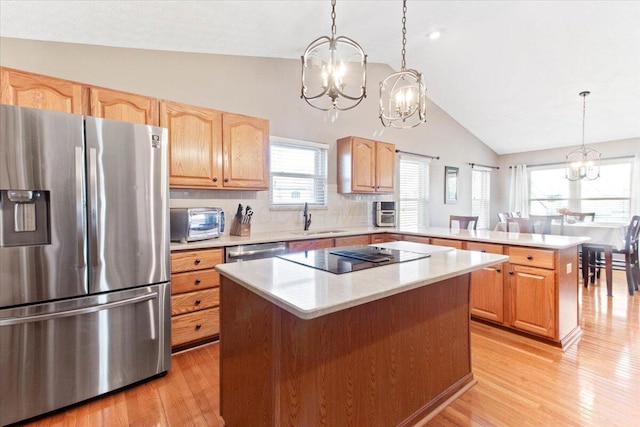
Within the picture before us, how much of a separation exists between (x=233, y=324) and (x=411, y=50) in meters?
4.35

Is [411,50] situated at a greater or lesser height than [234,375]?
greater

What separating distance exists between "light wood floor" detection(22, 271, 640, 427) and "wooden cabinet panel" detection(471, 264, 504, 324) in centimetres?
24

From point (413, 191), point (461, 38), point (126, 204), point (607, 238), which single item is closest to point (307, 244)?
point (126, 204)

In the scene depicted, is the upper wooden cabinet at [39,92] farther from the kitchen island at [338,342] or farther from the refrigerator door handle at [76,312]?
the kitchen island at [338,342]

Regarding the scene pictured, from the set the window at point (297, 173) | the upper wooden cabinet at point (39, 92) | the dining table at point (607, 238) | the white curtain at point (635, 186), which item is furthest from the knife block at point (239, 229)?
the white curtain at point (635, 186)

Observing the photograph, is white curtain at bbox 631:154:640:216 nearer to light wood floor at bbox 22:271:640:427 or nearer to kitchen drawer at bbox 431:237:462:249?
light wood floor at bbox 22:271:640:427

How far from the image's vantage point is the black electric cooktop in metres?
1.61

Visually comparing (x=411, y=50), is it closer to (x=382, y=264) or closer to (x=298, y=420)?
(x=382, y=264)

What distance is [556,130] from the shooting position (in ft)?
18.6

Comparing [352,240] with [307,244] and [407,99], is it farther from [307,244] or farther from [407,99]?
[407,99]

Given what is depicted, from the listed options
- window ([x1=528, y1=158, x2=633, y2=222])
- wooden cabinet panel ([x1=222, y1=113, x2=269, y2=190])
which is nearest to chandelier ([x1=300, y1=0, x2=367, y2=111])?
wooden cabinet panel ([x1=222, y1=113, x2=269, y2=190])

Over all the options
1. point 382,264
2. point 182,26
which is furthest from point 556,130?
point 182,26

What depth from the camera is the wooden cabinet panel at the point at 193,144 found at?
265 centimetres

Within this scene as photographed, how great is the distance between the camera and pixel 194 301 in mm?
2518
